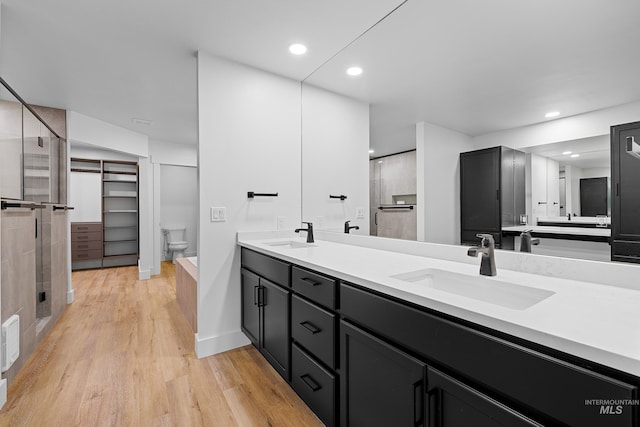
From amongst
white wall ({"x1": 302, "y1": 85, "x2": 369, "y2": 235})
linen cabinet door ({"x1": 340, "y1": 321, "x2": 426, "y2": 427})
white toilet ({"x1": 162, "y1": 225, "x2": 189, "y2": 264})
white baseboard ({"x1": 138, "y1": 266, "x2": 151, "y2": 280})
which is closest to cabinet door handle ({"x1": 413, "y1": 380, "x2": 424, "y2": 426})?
linen cabinet door ({"x1": 340, "y1": 321, "x2": 426, "y2": 427})

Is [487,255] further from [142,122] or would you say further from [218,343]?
[142,122]

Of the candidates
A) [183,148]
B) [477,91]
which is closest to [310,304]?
[477,91]

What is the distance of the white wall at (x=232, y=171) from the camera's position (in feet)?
7.55

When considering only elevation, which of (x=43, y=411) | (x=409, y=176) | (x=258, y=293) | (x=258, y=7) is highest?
(x=258, y=7)

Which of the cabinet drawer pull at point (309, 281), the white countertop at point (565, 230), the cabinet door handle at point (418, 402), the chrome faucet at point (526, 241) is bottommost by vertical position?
the cabinet door handle at point (418, 402)

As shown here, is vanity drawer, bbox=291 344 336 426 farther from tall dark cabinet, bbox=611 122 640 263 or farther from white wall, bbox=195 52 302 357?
tall dark cabinet, bbox=611 122 640 263

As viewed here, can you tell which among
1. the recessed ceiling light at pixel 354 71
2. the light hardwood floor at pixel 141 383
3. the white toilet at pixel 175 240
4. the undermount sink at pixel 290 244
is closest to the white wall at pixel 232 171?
the undermount sink at pixel 290 244

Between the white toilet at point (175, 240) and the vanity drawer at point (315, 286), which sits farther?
the white toilet at point (175, 240)

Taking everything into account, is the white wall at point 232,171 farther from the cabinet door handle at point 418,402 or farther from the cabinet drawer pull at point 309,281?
the cabinet door handle at point 418,402

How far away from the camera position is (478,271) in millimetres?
1310

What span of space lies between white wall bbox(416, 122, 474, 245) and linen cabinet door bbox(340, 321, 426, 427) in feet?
2.47

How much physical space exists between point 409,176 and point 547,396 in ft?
4.12

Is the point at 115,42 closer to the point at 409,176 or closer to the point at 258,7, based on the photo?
the point at 258,7

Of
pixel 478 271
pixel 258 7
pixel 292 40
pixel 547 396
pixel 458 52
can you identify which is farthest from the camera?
pixel 292 40
